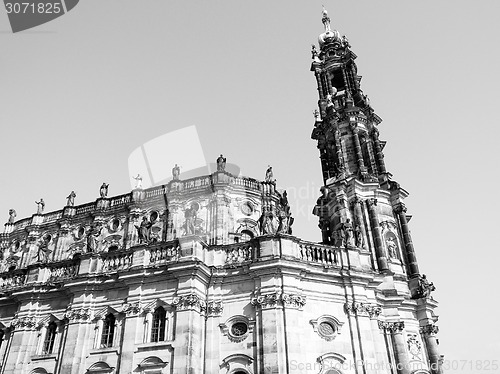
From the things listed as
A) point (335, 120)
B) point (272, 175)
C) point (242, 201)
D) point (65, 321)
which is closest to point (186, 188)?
point (242, 201)

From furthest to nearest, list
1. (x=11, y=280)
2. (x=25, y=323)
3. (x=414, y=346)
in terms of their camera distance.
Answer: (x=414, y=346) → (x=11, y=280) → (x=25, y=323)

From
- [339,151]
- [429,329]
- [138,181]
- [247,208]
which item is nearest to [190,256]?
[247,208]

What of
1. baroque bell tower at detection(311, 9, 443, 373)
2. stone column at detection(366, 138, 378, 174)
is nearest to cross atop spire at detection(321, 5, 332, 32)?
baroque bell tower at detection(311, 9, 443, 373)

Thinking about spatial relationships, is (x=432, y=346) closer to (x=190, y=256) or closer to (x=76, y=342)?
(x=190, y=256)

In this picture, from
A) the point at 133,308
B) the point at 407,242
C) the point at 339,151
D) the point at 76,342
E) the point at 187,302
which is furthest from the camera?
the point at 339,151

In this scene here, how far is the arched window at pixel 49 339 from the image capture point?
22344mm

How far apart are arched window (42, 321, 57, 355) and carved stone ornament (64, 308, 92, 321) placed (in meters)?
1.41

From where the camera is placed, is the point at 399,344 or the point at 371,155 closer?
the point at 399,344

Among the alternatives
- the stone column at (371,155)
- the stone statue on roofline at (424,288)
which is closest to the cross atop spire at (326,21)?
the stone column at (371,155)

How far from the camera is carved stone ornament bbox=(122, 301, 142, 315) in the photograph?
2142cm

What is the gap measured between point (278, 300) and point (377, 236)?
11722mm

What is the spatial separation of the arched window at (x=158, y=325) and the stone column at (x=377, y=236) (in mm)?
14638

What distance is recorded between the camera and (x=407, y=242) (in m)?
31.6

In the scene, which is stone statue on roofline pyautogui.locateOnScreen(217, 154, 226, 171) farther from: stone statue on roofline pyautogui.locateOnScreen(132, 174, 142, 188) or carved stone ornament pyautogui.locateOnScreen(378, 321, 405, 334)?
carved stone ornament pyautogui.locateOnScreen(378, 321, 405, 334)
